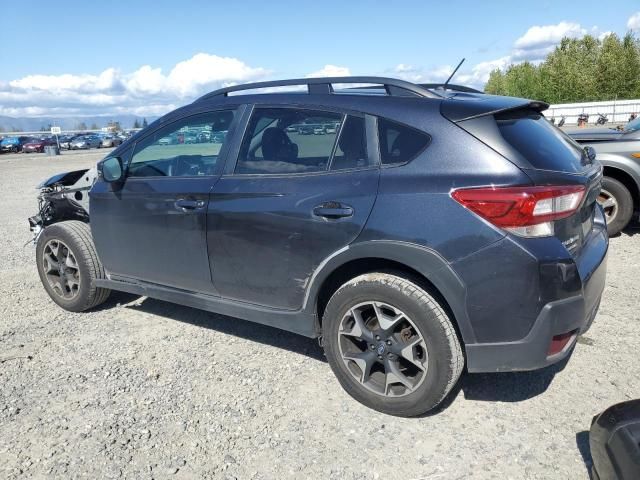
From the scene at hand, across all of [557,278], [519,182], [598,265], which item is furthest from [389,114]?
[598,265]

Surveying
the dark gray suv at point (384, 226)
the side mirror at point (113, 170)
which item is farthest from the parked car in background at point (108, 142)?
the dark gray suv at point (384, 226)

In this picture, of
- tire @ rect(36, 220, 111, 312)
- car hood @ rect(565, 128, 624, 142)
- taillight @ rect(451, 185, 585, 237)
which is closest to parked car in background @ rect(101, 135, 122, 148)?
tire @ rect(36, 220, 111, 312)

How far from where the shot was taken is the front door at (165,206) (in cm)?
348

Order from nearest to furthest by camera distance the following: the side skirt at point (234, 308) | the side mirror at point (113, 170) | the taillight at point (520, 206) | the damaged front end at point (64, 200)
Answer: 1. the taillight at point (520, 206)
2. the side skirt at point (234, 308)
3. the side mirror at point (113, 170)
4. the damaged front end at point (64, 200)

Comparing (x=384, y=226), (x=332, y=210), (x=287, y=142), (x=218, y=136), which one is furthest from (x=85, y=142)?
(x=384, y=226)

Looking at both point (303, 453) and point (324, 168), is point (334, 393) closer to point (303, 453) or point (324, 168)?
point (303, 453)

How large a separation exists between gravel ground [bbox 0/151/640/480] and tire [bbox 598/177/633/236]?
242 cm

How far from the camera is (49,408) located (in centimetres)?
311

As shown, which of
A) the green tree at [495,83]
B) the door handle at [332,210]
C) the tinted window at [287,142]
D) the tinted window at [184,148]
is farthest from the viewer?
the green tree at [495,83]

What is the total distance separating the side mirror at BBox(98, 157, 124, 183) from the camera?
3.91 m

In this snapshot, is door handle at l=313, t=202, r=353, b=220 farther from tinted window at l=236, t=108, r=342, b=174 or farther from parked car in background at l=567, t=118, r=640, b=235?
parked car in background at l=567, t=118, r=640, b=235

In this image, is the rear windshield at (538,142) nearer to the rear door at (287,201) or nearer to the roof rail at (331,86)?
the roof rail at (331,86)

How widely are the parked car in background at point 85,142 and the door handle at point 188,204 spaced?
52894 mm

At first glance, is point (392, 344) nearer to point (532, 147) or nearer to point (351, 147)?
point (351, 147)
